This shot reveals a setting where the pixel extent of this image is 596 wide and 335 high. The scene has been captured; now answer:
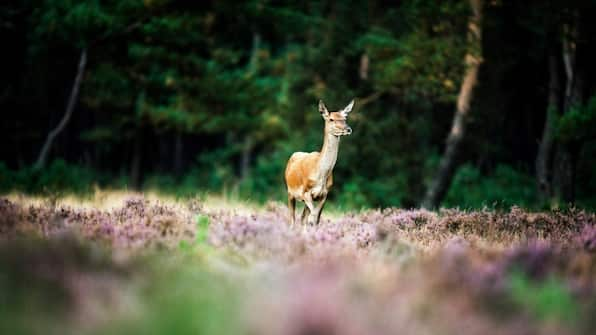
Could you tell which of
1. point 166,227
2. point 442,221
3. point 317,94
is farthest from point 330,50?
point 166,227

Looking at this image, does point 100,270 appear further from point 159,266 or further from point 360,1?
point 360,1

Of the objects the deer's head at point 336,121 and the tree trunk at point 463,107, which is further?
the tree trunk at point 463,107

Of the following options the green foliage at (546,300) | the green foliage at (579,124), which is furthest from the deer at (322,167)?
the green foliage at (579,124)

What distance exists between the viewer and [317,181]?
27.7 ft

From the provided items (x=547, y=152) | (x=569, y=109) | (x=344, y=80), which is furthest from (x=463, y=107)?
(x=344, y=80)

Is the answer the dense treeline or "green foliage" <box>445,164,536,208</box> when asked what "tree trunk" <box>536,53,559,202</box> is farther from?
"green foliage" <box>445,164,536,208</box>

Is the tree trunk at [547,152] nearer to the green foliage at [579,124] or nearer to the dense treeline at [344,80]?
the dense treeline at [344,80]

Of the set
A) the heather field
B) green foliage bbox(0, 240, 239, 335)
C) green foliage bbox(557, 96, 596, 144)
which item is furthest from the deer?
green foliage bbox(557, 96, 596, 144)

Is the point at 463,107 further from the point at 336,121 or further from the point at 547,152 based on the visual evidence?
the point at 336,121

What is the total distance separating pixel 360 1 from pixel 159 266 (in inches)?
718

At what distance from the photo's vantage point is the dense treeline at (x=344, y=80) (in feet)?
53.9

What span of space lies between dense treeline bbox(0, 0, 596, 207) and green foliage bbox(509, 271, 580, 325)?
27.0 ft

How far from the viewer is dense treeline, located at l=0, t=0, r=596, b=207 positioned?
16.4 metres

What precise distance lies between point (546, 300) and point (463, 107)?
1278 centimetres
